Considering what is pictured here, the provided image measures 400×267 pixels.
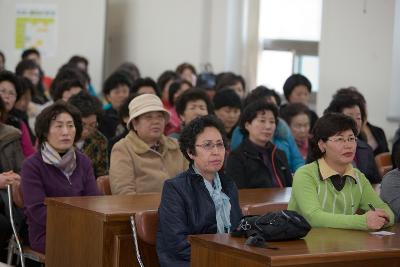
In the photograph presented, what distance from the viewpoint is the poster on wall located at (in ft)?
33.6

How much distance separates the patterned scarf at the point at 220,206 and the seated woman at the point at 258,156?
4.27 feet

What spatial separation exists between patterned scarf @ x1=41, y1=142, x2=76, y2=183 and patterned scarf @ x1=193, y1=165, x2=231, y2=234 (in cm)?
105

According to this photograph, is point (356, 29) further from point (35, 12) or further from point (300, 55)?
point (35, 12)

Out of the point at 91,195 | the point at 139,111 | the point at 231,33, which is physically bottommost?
the point at 91,195

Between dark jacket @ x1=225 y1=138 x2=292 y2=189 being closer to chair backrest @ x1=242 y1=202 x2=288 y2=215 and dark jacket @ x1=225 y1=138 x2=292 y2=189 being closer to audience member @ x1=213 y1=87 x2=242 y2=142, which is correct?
chair backrest @ x1=242 y1=202 x2=288 y2=215

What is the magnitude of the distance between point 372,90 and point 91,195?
403cm

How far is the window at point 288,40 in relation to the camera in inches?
358

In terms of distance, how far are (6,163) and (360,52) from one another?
4.10 metres

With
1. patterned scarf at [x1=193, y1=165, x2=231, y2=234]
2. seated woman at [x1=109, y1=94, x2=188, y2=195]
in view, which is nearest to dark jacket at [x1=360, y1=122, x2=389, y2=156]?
seated woman at [x1=109, y1=94, x2=188, y2=195]

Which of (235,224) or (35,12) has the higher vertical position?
(35,12)

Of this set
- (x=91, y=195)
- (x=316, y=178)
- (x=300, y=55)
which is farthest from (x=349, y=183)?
(x=300, y=55)

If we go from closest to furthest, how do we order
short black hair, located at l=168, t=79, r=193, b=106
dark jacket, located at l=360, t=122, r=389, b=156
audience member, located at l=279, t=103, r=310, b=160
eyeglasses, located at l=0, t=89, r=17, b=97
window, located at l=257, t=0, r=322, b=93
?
eyeglasses, located at l=0, t=89, r=17, b=97 → audience member, located at l=279, t=103, r=310, b=160 → dark jacket, located at l=360, t=122, r=389, b=156 → short black hair, located at l=168, t=79, r=193, b=106 → window, located at l=257, t=0, r=322, b=93

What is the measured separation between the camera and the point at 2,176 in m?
4.78

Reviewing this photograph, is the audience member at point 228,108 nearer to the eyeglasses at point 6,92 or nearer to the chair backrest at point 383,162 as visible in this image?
the chair backrest at point 383,162
